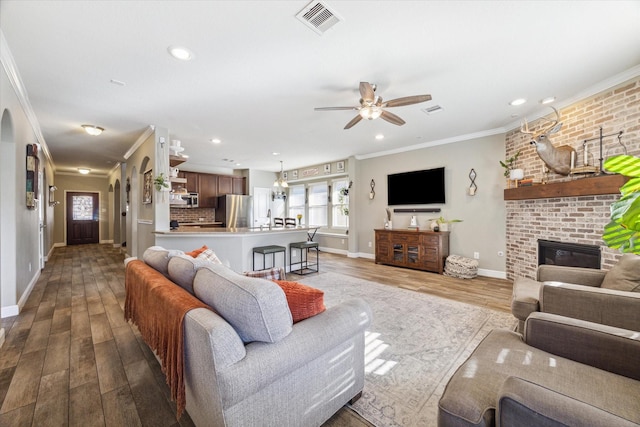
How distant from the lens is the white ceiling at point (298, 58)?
6.40 feet

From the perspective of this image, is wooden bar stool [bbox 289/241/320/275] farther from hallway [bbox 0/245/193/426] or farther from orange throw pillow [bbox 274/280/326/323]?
orange throw pillow [bbox 274/280/326/323]

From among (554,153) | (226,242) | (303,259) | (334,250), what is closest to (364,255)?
(334,250)

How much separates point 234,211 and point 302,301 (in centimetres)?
711

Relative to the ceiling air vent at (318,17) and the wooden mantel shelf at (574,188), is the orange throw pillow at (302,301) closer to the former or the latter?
the ceiling air vent at (318,17)

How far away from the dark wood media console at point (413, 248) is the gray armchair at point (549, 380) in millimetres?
3642

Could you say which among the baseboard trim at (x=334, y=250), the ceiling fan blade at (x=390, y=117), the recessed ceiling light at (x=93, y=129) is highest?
the recessed ceiling light at (x=93, y=129)

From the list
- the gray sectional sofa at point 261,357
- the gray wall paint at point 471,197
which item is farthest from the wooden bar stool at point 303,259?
the gray sectional sofa at point 261,357

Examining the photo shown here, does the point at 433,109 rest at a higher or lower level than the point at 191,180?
higher

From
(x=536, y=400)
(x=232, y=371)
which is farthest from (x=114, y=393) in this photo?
(x=536, y=400)

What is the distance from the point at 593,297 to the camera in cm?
173

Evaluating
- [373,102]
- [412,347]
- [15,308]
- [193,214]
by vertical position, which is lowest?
[412,347]

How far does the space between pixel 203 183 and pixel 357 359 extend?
7536mm

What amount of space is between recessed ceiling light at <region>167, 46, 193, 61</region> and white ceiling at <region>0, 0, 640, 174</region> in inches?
2.4

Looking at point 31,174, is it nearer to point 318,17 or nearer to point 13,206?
point 13,206
